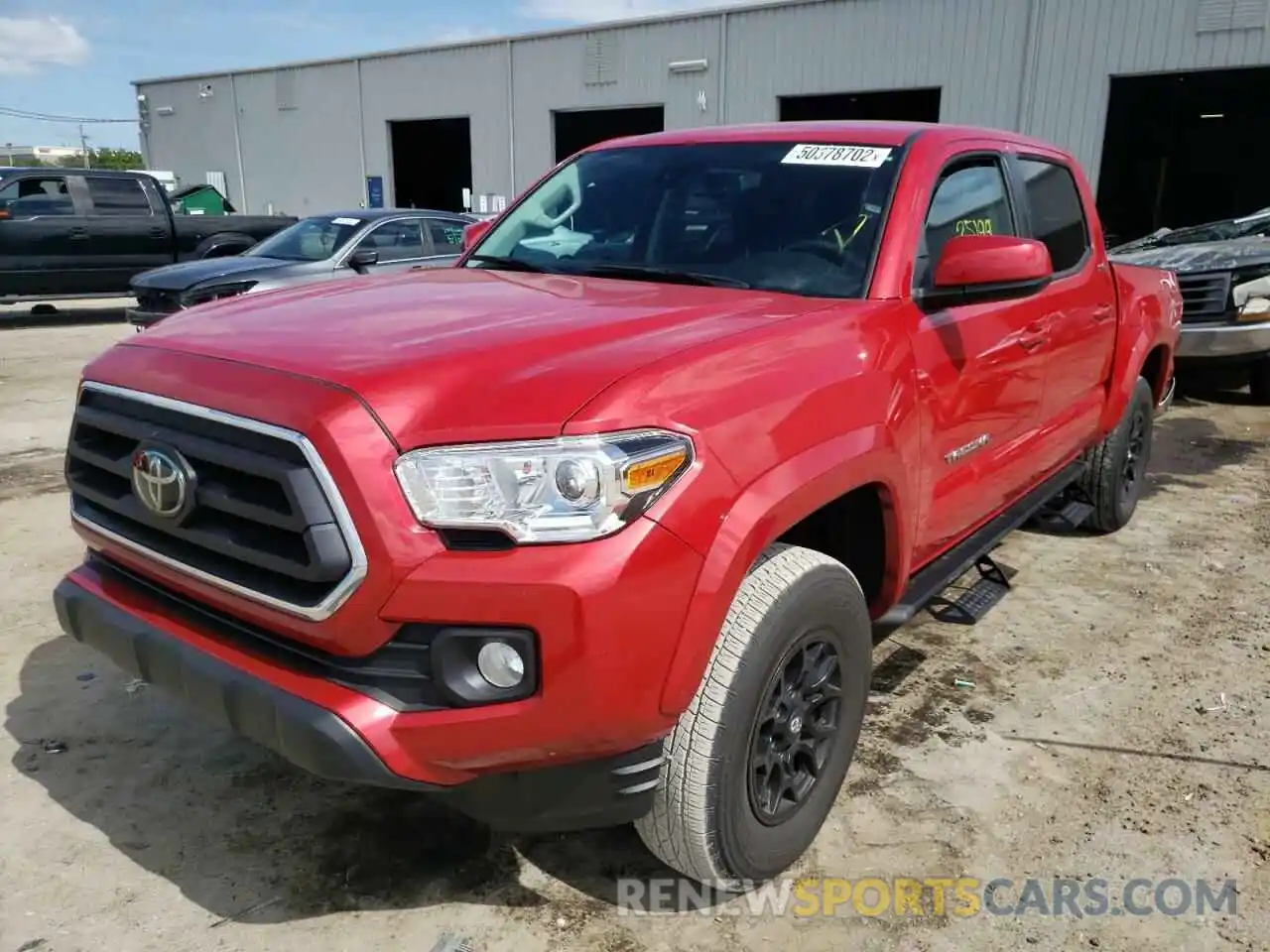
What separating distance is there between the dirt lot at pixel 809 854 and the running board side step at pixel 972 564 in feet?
0.91

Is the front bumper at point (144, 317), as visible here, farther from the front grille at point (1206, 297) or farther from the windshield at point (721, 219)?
the front grille at point (1206, 297)

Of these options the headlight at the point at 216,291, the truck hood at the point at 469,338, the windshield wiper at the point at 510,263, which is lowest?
the headlight at the point at 216,291

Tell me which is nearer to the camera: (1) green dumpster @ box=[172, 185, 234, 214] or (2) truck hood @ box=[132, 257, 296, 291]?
(2) truck hood @ box=[132, 257, 296, 291]

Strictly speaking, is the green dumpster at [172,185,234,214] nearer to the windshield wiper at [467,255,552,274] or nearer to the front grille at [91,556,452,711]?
the windshield wiper at [467,255,552,274]

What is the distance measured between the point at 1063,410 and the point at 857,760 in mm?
1793

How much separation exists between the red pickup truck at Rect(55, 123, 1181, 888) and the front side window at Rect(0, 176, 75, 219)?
11723mm

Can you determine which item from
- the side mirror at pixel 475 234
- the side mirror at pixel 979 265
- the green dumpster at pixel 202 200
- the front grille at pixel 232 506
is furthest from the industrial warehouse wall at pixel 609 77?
the front grille at pixel 232 506

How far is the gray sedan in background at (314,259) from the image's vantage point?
8.94 meters

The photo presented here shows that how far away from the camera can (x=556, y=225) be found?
11.8 ft

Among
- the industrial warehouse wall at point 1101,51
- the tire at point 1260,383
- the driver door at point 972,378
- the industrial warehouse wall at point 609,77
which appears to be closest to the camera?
the driver door at point 972,378

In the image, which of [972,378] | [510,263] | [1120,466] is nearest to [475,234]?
[510,263]

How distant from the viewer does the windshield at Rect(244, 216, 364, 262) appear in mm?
9438

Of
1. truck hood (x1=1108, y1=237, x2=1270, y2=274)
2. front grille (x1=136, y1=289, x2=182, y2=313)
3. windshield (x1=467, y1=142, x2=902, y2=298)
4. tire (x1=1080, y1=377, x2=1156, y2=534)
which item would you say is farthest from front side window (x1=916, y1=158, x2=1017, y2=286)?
front grille (x1=136, y1=289, x2=182, y2=313)

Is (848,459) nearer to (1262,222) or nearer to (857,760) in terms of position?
(857,760)
